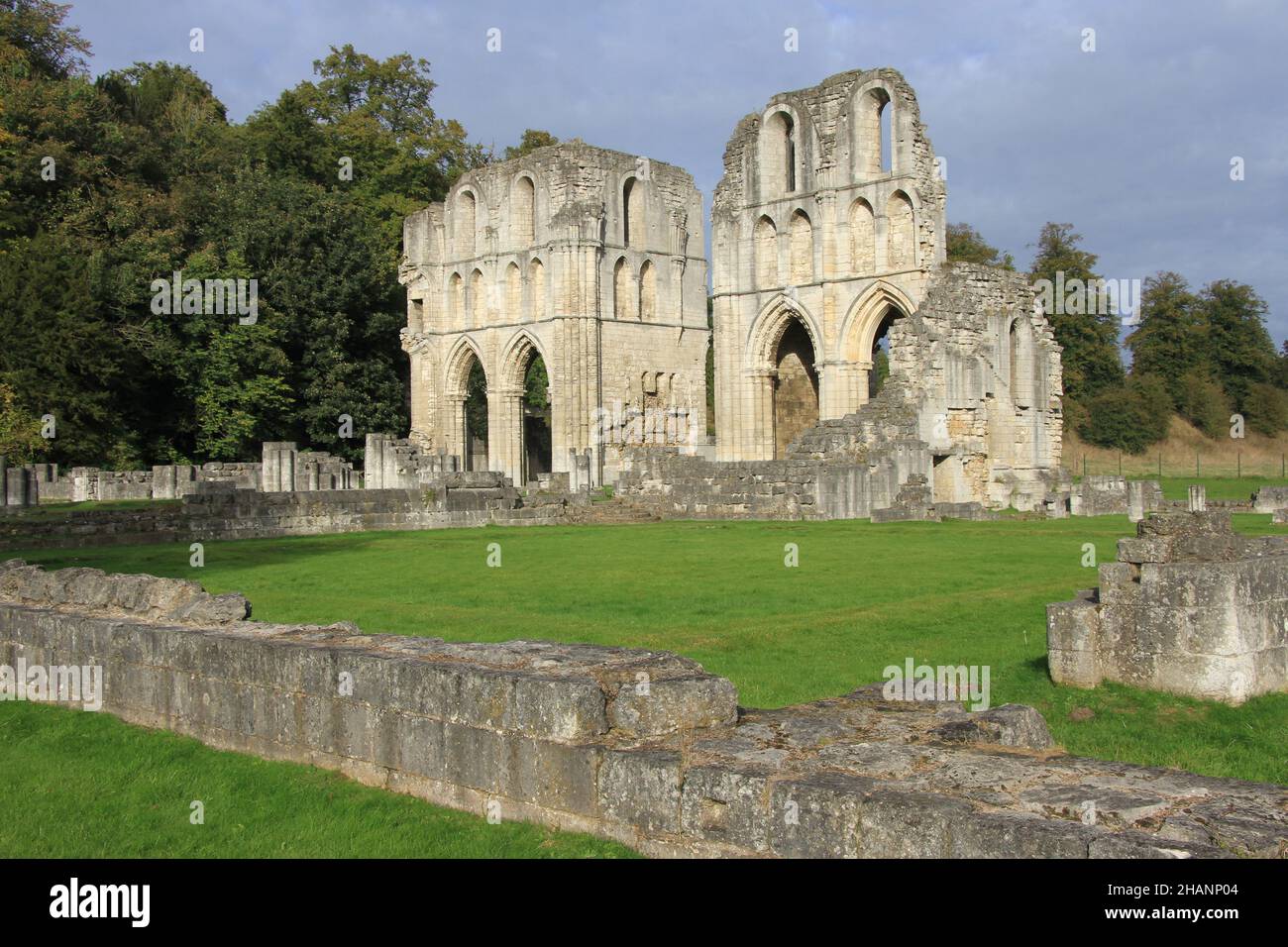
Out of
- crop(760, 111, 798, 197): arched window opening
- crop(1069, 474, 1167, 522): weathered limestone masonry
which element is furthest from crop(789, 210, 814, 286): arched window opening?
crop(1069, 474, 1167, 522): weathered limestone masonry

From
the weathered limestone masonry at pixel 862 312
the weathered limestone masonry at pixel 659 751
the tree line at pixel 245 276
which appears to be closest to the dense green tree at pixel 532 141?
the tree line at pixel 245 276

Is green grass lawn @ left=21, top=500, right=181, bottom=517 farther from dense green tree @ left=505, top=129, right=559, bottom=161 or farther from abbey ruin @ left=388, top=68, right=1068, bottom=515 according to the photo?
dense green tree @ left=505, top=129, right=559, bottom=161

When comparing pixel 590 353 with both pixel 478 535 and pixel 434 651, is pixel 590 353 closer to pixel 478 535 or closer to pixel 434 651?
pixel 478 535

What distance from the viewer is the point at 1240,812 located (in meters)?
4.18

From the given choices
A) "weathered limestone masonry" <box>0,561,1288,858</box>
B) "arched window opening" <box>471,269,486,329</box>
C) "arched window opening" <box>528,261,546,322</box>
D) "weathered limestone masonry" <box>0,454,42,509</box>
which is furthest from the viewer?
"arched window opening" <box>471,269,486,329</box>

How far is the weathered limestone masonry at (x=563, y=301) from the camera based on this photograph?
45.1m

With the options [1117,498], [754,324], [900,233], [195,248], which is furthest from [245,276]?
[1117,498]

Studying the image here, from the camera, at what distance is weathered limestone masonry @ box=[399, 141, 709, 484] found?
45125 mm

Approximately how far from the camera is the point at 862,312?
3600cm

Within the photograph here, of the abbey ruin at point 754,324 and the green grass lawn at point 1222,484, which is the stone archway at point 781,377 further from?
the green grass lawn at point 1222,484

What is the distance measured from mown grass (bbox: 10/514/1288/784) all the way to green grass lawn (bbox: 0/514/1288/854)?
28mm

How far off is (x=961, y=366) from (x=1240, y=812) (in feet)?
91.7

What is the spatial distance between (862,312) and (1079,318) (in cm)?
2486

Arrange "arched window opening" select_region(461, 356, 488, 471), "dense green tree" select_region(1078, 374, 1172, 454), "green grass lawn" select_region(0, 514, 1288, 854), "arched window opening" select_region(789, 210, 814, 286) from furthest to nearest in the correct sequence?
"arched window opening" select_region(461, 356, 488, 471) < "dense green tree" select_region(1078, 374, 1172, 454) < "arched window opening" select_region(789, 210, 814, 286) < "green grass lawn" select_region(0, 514, 1288, 854)
